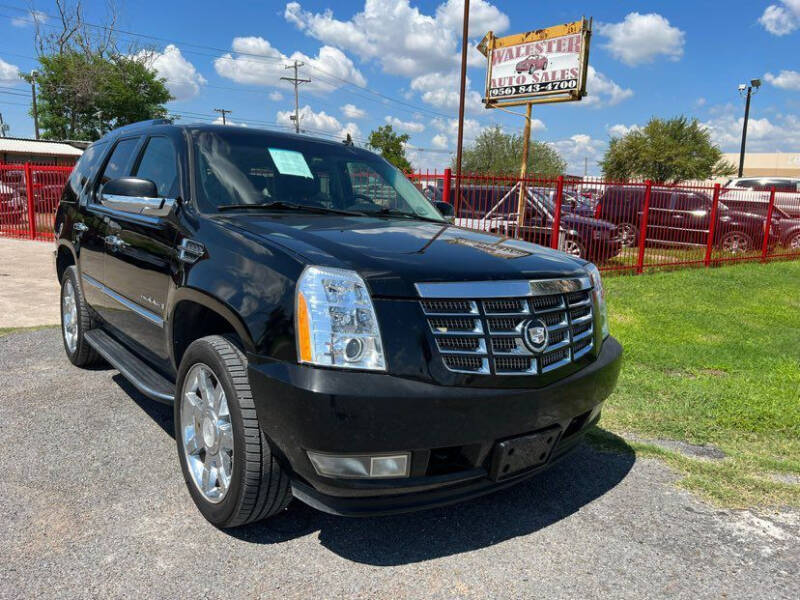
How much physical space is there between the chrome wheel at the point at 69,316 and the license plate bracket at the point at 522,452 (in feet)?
12.8

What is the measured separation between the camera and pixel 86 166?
16.4ft

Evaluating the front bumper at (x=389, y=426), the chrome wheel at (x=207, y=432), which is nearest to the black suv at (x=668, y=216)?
the front bumper at (x=389, y=426)

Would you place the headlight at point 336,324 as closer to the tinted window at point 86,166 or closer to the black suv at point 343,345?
the black suv at point 343,345

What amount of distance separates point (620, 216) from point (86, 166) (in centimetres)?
985

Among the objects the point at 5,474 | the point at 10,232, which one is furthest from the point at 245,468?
the point at 10,232

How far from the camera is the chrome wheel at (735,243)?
14156mm

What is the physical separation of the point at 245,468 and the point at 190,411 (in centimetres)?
62

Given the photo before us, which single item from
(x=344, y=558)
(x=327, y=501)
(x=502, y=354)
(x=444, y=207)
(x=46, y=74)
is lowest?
(x=344, y=558)

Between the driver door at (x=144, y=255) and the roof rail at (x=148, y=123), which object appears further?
the roof rail at (x=148, y=123)

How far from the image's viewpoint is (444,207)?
181 inches

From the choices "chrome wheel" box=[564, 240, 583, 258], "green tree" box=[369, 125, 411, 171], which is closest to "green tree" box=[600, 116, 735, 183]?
"green tree" box=[369, 125, 411, 171]

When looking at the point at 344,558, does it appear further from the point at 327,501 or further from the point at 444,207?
the point at 444,207

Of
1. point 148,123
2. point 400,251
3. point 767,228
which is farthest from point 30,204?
point 767,228

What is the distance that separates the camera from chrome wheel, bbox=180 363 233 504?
106 inches
